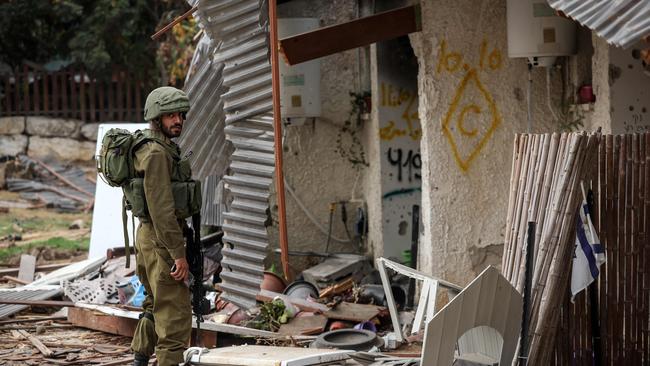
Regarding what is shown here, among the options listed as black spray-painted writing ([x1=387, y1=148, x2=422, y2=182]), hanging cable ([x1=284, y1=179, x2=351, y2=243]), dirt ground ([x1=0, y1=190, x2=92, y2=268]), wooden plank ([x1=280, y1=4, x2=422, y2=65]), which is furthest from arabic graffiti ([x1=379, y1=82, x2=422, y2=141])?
dirt ground ([x1=0, y1=190, x2=92, y2=268])

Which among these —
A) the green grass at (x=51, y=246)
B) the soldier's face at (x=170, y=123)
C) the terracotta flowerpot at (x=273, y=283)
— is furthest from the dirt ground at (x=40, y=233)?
the soldier's face at (x=170, y=123)

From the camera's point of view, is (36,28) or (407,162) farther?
(36,28)

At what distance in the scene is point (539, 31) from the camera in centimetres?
732

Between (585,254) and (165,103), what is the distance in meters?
2.81

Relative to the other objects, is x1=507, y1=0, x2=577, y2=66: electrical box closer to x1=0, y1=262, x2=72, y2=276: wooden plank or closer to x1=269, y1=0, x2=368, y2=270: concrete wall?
x1=269, y1=0, x2=368, y2=270: concrete wall

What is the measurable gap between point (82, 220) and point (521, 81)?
33.5ft

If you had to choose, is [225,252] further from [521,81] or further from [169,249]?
[521,81]

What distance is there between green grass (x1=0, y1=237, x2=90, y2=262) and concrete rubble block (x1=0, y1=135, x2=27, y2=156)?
666 cm

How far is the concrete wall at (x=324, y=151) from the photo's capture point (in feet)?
33.0

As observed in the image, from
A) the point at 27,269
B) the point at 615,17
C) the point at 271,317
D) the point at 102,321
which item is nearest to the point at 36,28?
the point at 27,269

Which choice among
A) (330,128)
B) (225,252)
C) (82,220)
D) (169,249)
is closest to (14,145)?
(82,220)

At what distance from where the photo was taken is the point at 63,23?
2191cm

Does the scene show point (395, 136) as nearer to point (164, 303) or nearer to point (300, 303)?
point (300, 303)

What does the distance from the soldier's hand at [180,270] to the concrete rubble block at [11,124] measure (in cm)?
1545
